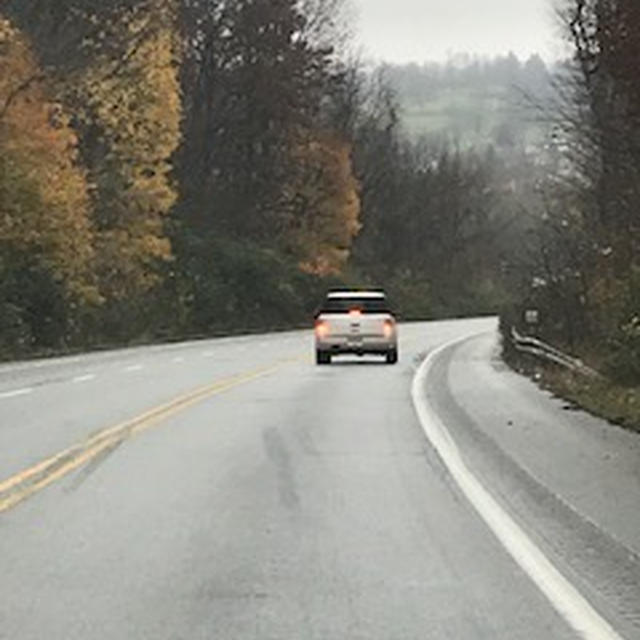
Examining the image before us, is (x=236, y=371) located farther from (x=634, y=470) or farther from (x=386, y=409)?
(x=634, y=470)

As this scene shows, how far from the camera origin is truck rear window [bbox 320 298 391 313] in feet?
128

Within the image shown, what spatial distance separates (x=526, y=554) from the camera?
9.44m

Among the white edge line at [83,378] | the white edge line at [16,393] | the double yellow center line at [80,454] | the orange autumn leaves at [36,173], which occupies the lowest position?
the white edge line at [83,378]

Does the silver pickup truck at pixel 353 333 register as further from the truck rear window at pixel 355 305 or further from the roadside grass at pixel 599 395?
the roadside grass at pixel 599 395

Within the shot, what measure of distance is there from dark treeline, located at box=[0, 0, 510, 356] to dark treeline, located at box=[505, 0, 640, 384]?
14.5 metres

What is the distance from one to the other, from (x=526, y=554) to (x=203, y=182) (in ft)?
222

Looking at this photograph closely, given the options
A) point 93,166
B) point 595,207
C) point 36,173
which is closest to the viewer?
point 595,207

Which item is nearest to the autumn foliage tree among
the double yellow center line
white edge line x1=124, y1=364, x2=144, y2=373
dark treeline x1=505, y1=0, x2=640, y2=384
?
white edge line x1=124, y1=364, x2=144, y2=373

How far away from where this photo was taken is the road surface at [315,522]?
298 inches

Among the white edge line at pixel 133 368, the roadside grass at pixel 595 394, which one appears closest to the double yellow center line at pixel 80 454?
the roadside grass at pixel 595 394

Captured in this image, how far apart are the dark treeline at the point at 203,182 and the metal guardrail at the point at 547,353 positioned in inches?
591

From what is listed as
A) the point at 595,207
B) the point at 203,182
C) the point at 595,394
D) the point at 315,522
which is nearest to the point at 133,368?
the point at 595,207

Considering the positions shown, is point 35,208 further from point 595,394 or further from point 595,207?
point 595,394

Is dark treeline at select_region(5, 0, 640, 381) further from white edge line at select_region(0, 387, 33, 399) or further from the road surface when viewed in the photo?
white edge line at select_region(0, 387, 33, 399)
